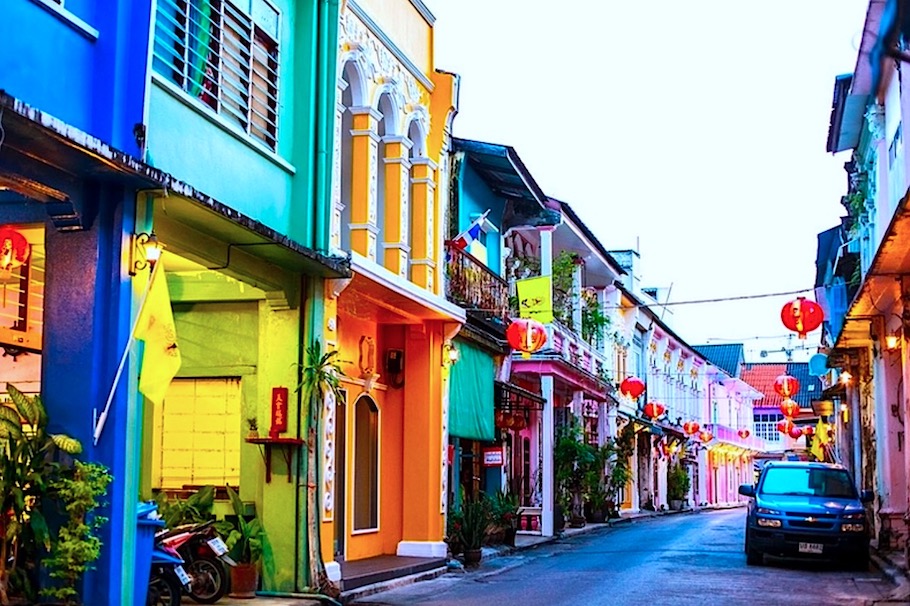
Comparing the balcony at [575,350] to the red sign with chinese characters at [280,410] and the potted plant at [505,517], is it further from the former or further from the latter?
the red sign with chinese characters at [280,410]

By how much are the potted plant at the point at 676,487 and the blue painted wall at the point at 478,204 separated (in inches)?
1032

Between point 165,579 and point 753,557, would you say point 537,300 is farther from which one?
point 165,579

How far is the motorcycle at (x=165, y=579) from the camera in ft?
36.8

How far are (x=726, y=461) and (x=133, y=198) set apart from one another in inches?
2545

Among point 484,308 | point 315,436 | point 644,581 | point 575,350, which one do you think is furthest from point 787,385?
point 315,436

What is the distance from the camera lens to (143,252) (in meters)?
10.5

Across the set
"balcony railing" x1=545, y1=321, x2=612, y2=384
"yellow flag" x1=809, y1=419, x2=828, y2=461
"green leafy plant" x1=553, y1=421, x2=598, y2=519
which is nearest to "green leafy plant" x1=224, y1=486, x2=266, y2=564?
"balcony railing" x1=545, y1=321, x2=612, y2=384

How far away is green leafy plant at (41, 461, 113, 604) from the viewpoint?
374 inches

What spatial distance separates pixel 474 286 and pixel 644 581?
745cm

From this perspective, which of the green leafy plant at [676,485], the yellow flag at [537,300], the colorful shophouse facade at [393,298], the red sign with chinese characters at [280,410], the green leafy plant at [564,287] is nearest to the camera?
the red sign with chinese characters at [280,410]

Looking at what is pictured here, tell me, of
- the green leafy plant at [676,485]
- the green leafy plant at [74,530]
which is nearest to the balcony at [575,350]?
the green leafy plant at [676,485]

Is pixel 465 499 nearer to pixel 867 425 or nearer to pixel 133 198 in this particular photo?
pixel 867 425

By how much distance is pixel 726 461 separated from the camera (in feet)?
234

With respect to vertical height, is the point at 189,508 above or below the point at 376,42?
below
